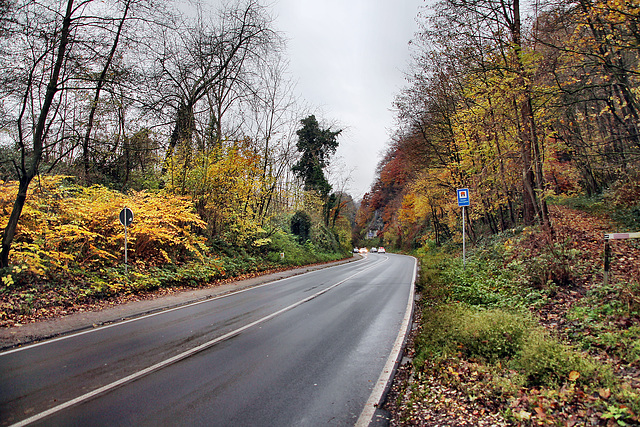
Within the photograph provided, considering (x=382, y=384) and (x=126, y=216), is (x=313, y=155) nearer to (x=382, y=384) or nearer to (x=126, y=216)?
(x=126, y=216)

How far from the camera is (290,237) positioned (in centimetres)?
2864

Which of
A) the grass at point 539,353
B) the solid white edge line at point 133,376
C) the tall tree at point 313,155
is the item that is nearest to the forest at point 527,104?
the grass at point 539,353

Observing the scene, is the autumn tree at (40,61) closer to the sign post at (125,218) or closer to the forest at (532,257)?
the sign post at (125,218)

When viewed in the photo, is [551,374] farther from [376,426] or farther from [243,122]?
[243,122]

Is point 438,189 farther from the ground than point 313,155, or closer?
closer

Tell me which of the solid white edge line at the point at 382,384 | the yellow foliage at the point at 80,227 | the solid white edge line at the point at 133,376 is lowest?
the solid white edge line at the point at 382,384

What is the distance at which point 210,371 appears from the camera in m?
5.19

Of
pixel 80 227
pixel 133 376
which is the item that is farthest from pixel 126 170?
pixel 133 376

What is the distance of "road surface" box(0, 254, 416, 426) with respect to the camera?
3955 mm

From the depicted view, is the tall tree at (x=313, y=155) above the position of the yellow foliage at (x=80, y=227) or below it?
above

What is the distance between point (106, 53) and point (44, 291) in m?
7.62

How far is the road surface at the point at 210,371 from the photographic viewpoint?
156 inches

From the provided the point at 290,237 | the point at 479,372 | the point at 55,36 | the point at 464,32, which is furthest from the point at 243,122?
the point at 479,372

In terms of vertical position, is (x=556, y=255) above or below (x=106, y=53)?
below
